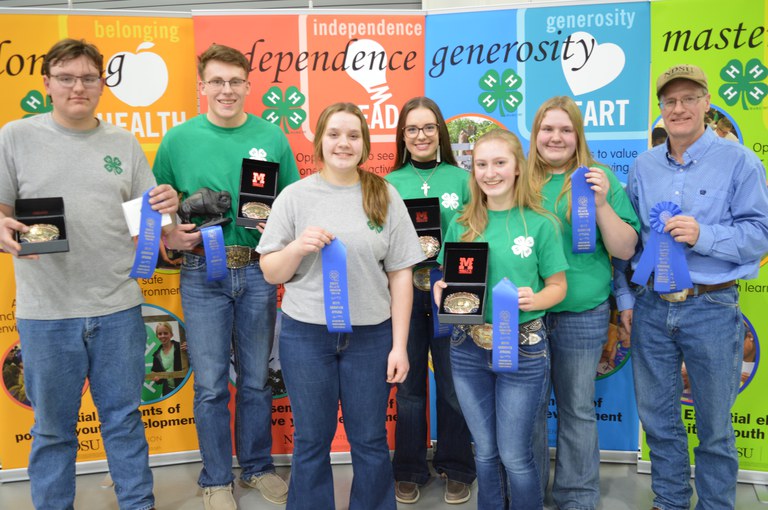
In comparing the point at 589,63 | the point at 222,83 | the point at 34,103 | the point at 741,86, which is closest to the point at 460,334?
the point at 222,83

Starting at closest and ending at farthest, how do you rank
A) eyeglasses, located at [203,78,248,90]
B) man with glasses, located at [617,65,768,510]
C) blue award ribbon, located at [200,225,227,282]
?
man with glasses, located at [617,65,768,510] → blue award ribbon, located at [200,225,227,282] → eyeglasses, located at [203,78,248,90]

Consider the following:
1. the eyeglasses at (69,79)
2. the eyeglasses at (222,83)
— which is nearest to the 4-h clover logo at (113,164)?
the eyeglasses at (69,79)

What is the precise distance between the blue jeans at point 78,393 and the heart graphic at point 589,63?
7.69 feet

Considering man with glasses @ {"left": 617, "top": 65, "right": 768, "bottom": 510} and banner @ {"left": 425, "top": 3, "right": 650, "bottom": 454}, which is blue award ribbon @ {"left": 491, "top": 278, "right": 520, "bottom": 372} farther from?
banner @ {"left": 425, "top": 3, "right": 650, "bottom": 454}

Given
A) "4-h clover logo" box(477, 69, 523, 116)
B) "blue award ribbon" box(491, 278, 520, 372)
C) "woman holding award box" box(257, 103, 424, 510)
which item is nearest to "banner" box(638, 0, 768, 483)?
"4-h clover logo" box(477, 69, 523, 116)

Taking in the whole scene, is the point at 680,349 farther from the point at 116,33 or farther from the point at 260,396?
the point at 116,33

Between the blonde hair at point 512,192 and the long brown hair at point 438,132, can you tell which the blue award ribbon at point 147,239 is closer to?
the long brown hair at point 438,132

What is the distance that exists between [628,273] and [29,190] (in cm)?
243

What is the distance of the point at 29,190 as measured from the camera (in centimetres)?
238

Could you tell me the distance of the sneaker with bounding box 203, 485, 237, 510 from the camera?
2.87 metres

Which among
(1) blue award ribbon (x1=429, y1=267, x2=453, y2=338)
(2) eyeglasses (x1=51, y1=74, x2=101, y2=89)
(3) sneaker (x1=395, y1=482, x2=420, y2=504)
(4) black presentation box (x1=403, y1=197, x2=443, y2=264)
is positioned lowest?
(3) sneaker (x1=395, y1=482, x2=420, y2=504)

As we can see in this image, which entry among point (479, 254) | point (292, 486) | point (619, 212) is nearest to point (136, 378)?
point (292, 486)

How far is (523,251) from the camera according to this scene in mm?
2232

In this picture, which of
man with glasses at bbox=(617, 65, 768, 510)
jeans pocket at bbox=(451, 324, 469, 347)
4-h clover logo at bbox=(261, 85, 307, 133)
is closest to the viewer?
jeans pocket at bbox=(451, 324, 469, 347)
